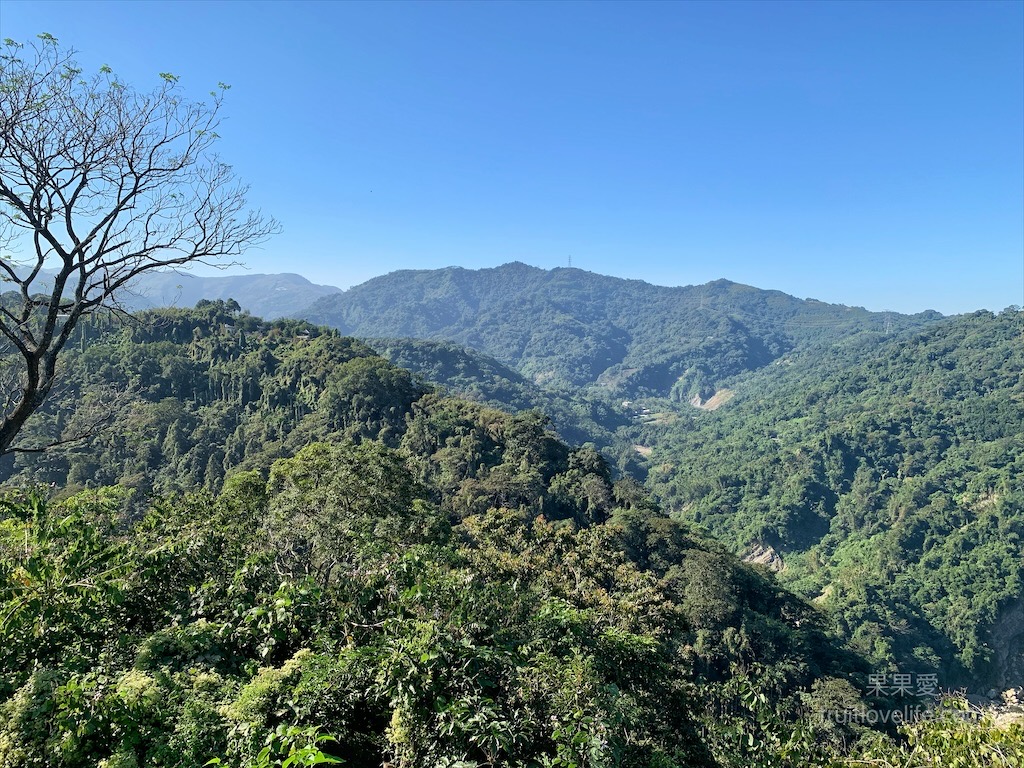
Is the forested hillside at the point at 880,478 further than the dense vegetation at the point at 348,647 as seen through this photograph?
Yes

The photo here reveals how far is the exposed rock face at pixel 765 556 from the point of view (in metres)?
67.2

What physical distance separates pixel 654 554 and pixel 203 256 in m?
29.7

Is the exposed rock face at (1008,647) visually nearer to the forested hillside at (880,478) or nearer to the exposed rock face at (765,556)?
the forested hillside at (880,478)

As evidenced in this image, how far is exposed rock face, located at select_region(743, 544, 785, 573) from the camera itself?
67250 millimetres

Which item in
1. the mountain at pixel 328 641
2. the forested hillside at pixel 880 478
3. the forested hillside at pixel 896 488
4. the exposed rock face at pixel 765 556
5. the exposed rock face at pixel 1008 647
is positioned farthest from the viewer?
the exposed rock face at pixel 765 556

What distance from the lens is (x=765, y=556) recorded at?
68.2 meters

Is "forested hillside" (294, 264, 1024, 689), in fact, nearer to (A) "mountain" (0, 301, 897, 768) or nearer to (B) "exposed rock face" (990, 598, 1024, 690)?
(B) "exposed rock face" (990, 598, 1024, 690)

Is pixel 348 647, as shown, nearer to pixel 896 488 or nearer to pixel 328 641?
pixel 328 641

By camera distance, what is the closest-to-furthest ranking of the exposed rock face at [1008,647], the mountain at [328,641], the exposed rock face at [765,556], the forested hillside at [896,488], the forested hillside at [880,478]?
the mountain at [328,641]
the exposed rock face at [1008,647]
the forested hillside at [896,488]
the forested hillside at [880,478]
the exposed rock face at [765,556]

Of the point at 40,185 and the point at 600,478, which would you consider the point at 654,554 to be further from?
the point at 40,185

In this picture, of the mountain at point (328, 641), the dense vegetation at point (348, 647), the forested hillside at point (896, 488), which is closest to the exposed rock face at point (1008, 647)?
the forested hillside at point (896, 488)

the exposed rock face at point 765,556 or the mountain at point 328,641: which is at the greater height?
the mountain at point 328,641

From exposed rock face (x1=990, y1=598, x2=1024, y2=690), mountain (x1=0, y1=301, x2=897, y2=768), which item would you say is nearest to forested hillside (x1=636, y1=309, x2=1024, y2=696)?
exposed rock face (x1=990, y1=598, x2=1024, y2=690)

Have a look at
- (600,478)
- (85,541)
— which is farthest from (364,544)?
(600,478)
